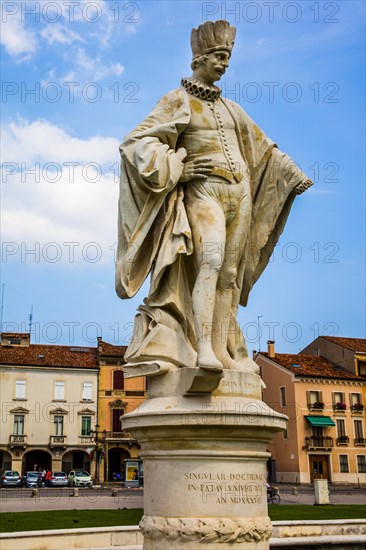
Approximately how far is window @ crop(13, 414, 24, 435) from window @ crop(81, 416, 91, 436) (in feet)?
16.6

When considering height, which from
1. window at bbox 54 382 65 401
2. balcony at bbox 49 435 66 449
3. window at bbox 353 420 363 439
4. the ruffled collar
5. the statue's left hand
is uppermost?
window at bbox 54 382 65 401

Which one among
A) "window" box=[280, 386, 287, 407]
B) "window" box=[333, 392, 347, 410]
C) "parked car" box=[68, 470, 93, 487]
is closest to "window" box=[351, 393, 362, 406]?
"window" box=[333, 392, 347, 410]

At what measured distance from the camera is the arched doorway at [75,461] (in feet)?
185

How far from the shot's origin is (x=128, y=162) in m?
5.74

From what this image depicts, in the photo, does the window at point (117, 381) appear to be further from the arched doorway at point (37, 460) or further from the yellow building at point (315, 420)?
the yellow building at point (315, 420)

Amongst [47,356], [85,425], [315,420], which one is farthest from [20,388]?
[315,420]

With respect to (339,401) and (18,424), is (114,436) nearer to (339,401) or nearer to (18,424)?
(18,424)

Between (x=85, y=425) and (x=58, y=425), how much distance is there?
2307mm

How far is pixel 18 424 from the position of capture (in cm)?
5650

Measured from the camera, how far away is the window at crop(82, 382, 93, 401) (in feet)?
193

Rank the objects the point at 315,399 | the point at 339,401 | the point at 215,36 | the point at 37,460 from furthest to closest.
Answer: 1. the point at 37,460
2. the point at 339,401
3. the point at 315,399
4. the point at 215,36

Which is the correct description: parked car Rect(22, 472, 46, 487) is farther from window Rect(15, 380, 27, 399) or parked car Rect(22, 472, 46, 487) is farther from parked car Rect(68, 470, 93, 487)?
window Rect(15, 380, 27, 399)

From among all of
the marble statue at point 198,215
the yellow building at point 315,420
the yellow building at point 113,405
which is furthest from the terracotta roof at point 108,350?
the marble statue at point 198,215

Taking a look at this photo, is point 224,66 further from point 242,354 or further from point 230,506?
point 230,506
